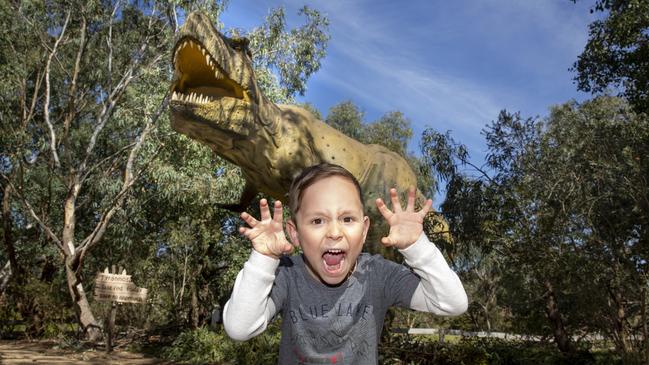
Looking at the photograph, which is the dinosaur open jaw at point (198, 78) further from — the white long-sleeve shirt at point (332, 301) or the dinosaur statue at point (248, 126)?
the white long-sleeve shirt at point (332, 301)

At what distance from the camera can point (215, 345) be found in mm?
11531

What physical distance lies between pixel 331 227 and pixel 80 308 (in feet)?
47.3

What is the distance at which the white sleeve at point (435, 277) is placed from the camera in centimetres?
166

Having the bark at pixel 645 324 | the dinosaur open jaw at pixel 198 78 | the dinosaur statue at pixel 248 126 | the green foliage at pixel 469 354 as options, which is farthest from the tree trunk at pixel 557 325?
the dinosaur open jaw at pixel 198 78

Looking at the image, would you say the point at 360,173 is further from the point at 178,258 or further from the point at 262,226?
the point at 178,258

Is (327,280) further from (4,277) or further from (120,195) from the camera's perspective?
(4,277)

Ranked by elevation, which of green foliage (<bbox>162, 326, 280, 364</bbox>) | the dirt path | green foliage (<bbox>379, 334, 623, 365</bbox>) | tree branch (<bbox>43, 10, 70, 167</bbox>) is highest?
tree branch (<bbox>43, 10, 70, 167</bbox>)

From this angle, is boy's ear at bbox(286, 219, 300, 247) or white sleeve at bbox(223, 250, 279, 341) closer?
white sleeve at bbox(223, 250, 279, 341)

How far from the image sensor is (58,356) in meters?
11.8

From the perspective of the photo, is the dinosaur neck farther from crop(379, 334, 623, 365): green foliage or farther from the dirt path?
the dirt path

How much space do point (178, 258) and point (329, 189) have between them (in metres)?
13.6

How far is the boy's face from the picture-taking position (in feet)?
5.33

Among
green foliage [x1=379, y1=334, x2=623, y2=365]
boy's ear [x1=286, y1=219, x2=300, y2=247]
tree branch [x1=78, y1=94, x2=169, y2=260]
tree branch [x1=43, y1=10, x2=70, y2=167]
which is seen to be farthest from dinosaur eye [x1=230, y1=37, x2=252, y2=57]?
tree branch [x1=43, y1=10, x2=70, y2=167]

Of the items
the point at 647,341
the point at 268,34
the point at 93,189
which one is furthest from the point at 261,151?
the point at 93,189
